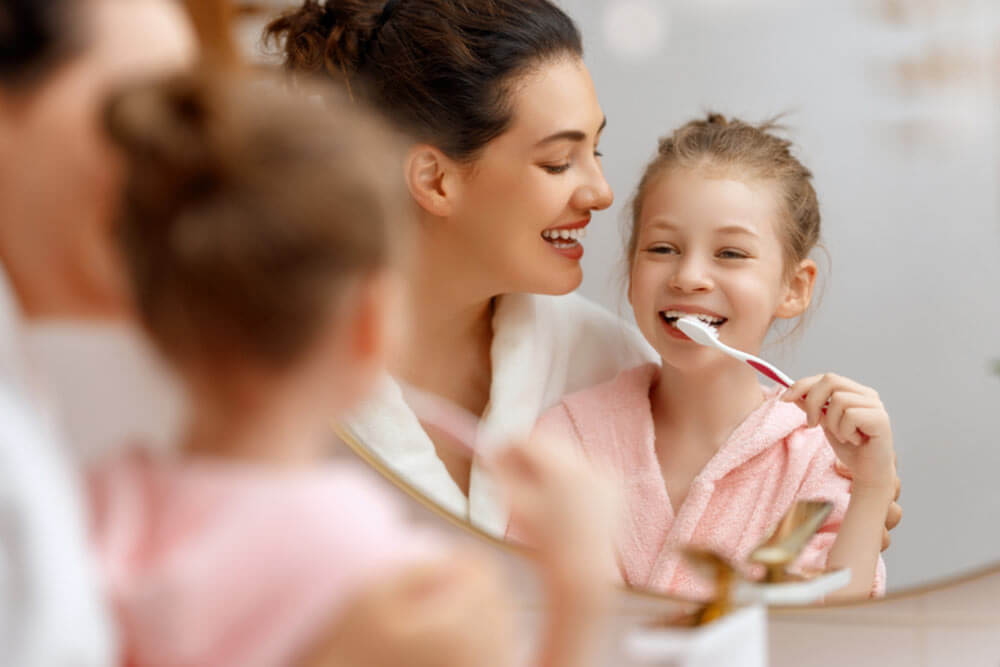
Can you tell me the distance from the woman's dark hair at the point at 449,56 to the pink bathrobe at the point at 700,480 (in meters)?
0.18

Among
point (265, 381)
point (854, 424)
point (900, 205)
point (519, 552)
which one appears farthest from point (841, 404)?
point (265, 381)

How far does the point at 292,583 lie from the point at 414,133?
37 centimetres

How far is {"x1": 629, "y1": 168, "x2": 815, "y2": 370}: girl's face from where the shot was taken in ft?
1.79

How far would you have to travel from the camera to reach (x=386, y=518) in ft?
0.93

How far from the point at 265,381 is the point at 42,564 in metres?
0.08

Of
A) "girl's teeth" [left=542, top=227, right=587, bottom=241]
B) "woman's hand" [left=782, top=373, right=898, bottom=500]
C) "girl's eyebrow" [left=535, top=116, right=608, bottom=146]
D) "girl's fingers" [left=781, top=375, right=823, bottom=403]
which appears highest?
"girl's eyebrow" [left=535, top=116, right=608, bottom=146]

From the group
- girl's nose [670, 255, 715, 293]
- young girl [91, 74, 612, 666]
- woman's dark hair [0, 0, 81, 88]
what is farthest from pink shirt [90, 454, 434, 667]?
girl's nose [670, 255, 715, 293]

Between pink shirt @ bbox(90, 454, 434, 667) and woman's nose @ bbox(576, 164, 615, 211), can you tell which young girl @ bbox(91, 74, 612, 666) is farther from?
woman's nose @ bbox(576, 164, 615, 211)

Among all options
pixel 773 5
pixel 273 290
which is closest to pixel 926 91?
pixel 773 5

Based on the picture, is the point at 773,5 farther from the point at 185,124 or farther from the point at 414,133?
the point at 185,124

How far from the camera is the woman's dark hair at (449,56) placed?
0.56 metres

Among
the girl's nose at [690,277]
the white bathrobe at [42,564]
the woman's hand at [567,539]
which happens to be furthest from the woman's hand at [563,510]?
the girl's nose at [690,277]

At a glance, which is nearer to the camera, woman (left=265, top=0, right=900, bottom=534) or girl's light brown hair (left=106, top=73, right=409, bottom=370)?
girl's light brown hair (left=106, top=73, right=409, bottom=370)

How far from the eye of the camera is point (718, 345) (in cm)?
56
